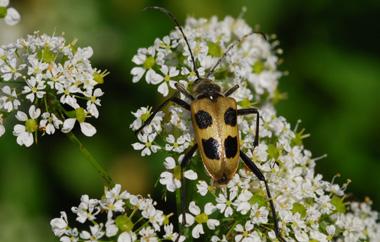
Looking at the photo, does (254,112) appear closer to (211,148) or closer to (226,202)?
(211,148)

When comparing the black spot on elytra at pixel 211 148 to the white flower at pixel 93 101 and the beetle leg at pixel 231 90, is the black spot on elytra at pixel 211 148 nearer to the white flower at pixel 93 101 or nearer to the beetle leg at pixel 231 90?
the beetle leg at pixel 231 90

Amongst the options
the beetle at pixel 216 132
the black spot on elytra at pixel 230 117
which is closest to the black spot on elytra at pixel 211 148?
the beetle at pixel 216 132

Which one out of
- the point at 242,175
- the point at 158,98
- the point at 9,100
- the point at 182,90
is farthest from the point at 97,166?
the point at 158,98

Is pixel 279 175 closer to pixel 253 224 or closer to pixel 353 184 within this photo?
pixel 253 224

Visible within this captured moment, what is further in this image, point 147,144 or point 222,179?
point 147,144

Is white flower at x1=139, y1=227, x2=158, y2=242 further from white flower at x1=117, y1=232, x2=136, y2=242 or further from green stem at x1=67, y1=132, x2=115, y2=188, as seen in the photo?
green stem at x1=67, y1=132, x2=115, y2=188

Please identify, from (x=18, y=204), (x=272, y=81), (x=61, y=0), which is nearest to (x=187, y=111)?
(x=272, y=81)

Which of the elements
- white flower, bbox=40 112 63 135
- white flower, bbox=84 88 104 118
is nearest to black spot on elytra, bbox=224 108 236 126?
white flower, bbox=84 88 104 118
